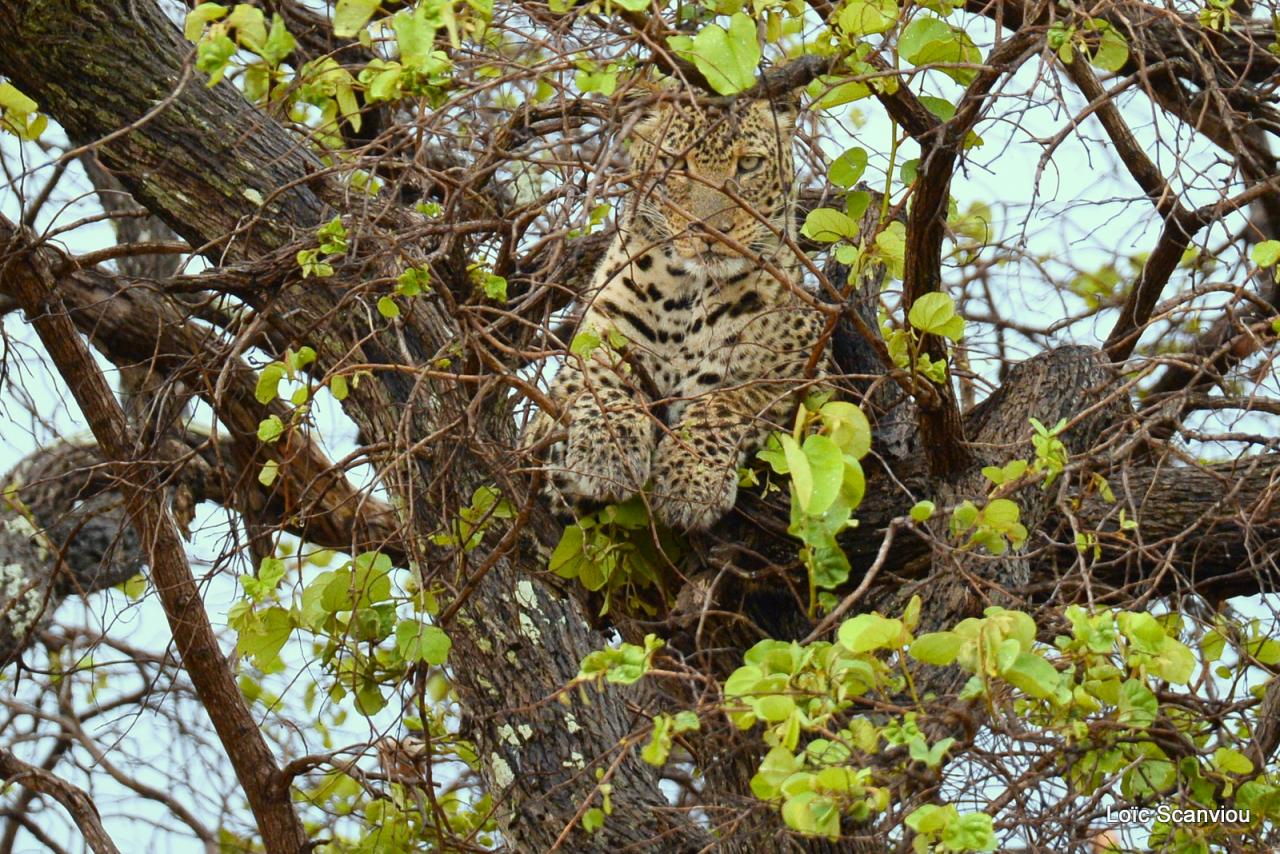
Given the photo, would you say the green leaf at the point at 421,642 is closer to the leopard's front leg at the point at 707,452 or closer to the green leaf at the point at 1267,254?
the leopard's front leg at the point at 707,452

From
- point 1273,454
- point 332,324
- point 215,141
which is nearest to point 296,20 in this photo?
point 215,141

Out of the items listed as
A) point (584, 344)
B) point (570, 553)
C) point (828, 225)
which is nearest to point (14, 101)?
point (584, 344)

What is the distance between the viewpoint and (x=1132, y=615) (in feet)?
8.33

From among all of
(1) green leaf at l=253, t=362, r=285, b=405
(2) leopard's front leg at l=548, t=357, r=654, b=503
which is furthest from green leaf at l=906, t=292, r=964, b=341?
(1) green leaf at l=253, t=362, r=285, b=405

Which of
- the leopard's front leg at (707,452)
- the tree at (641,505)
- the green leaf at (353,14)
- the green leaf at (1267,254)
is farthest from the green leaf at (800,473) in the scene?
the leopard's front leg at (707,452)

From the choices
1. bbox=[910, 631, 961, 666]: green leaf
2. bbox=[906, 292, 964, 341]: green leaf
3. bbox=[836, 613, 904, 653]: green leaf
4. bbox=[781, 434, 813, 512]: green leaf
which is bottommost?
bbox=[910, 631, 961, 666]: green leaf

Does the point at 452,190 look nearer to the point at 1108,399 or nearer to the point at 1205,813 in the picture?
the point at 1108,399

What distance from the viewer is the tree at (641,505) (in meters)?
2.58

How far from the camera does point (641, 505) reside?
3939 millimetres

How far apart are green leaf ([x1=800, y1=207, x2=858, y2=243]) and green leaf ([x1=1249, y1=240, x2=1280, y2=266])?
77cm

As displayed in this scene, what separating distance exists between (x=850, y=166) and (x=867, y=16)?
38 centimetres

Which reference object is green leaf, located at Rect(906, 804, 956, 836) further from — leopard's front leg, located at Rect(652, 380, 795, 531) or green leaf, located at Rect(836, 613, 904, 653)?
leopard's front leg, located at Rect(652, 380, 795, 531)

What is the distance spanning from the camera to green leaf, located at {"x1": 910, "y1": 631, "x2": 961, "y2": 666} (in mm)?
2457

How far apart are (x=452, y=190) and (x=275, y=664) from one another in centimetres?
113
